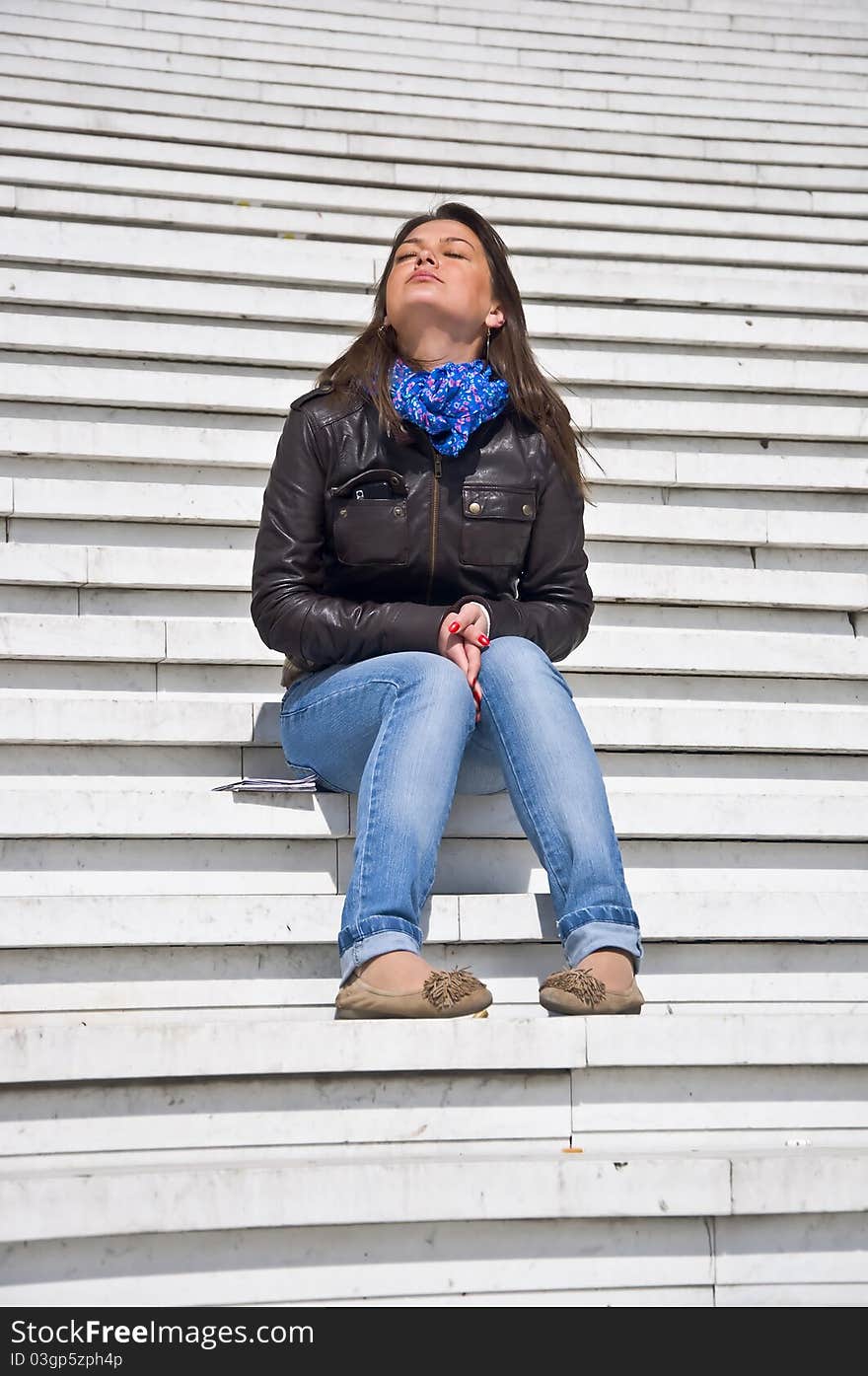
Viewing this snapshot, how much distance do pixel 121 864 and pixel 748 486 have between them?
69.3 inches

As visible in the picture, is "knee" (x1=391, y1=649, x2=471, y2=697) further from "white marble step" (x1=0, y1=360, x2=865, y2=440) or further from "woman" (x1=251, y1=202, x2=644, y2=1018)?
"white marble step" (x1=0, y1=360, x2=865, y2=440)

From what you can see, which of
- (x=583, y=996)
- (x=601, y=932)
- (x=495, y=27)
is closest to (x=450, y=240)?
(x=601, y=932)

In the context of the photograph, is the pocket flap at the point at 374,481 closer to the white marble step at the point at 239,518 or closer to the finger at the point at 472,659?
the finger at the point at 472,659

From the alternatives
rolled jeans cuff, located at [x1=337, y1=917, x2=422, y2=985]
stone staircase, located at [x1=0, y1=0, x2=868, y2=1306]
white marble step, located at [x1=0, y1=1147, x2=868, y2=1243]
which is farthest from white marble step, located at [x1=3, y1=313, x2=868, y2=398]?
white marble step, located at [x1=0, y1=1147, x2=868, y2=1243]

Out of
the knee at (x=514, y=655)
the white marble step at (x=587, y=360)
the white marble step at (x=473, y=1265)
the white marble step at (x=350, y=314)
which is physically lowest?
the white marble step at (x=473, y=1265)

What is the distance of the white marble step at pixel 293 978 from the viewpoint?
2434mm

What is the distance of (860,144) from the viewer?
16.0ft

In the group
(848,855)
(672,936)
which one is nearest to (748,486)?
(848,855)

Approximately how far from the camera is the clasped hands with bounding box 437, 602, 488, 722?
2522 millimetres

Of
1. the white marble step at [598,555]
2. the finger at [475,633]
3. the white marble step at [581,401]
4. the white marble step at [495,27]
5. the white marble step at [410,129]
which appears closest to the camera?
the finger at [475,633]

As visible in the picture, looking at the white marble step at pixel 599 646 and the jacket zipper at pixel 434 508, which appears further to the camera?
the white marble step at pixel 599 646

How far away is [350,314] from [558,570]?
130cm

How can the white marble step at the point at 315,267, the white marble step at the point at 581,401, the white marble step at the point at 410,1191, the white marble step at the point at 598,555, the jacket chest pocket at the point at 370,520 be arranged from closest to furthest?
1. the white marble step at the point at 410,1191
2. the jacket chest pocket at the point at 370,520
3. the white marble step at the point at 598,555
4. the white marble step at the point at 581,401
5. the white marble step at the point at 315,267

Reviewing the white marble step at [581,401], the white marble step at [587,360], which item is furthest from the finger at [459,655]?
the white marble step at [587,360]
